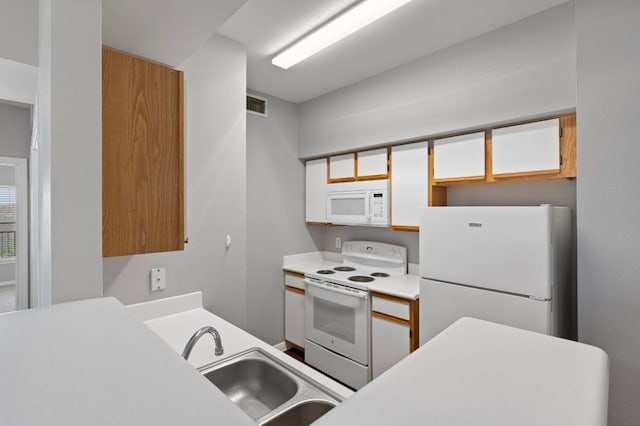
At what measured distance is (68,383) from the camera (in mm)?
376

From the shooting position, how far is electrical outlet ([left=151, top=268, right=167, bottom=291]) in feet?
6.11

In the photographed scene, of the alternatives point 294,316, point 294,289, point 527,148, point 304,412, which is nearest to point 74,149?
point 304,412

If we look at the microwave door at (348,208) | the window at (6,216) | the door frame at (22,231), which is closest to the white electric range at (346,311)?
the microwave door at (348,208)

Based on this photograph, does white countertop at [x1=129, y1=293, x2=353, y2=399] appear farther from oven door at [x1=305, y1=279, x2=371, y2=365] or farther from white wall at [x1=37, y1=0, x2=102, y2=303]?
oven door at [x1=305, y1=279, x2=371, y2=365]

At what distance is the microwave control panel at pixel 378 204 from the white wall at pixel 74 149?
2267 mm

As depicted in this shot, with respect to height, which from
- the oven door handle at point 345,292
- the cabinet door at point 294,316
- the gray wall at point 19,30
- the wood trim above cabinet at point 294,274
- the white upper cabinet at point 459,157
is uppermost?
the gray wall at point 19,30

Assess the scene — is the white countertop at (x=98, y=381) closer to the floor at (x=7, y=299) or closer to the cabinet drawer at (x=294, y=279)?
the cabinet drawer at (x=294, y=279)

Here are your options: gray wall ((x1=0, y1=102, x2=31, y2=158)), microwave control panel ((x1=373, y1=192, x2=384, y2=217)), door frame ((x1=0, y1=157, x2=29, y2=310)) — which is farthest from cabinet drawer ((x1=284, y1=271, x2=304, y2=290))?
gray wall ((x1=0, y1=102, x2=31, y2=158))

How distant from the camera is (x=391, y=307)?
2.34m

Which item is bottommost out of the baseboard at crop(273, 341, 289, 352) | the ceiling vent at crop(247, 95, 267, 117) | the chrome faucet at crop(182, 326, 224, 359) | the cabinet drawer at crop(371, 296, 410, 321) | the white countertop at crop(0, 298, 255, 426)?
the baseboard at crop(273, 341, 289, 352)

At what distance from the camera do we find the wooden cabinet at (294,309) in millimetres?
3049

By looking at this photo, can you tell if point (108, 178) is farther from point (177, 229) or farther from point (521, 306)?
point (521, 306)

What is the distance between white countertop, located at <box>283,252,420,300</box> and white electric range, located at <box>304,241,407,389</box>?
Result: 0.09 metres

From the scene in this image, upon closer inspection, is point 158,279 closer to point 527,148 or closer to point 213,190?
point 213,190
